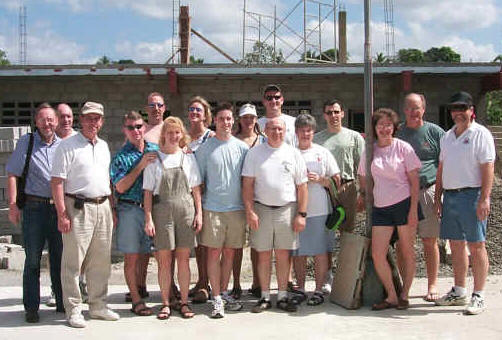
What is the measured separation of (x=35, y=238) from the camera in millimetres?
5633

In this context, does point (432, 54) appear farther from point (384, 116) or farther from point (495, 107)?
point (384, 116)

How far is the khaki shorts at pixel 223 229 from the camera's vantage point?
5773 mm

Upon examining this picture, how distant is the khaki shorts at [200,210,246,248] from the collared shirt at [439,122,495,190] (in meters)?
1.95

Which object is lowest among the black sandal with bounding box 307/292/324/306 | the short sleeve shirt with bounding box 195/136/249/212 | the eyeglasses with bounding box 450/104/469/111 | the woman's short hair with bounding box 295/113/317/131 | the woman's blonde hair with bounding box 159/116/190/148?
the black sandal with bounding box 307/292/324/306

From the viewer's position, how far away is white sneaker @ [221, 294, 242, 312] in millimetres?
5961

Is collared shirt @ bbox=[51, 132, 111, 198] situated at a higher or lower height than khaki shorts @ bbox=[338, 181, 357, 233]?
higher

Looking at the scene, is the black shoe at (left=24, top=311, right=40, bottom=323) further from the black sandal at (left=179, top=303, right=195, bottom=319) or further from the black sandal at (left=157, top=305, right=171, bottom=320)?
the black sandal at (left=179, top=303, right=195, bottom=319)

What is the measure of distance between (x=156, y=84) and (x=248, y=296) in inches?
363

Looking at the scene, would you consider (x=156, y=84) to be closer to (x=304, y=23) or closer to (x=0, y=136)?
(x=0, y=136)

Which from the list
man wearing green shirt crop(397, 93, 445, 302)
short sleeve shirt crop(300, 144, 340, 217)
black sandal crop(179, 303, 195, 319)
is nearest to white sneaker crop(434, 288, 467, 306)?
man wearing green shirt crop(397, 93, 445, 302)

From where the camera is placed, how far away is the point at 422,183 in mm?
6168

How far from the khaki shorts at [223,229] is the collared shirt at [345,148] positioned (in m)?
1.27

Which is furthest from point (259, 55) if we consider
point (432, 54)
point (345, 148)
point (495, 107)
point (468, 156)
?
point (432, 54)

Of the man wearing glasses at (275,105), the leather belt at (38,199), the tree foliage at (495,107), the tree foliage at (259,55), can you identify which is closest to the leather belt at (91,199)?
the leather belt at (38,199)
